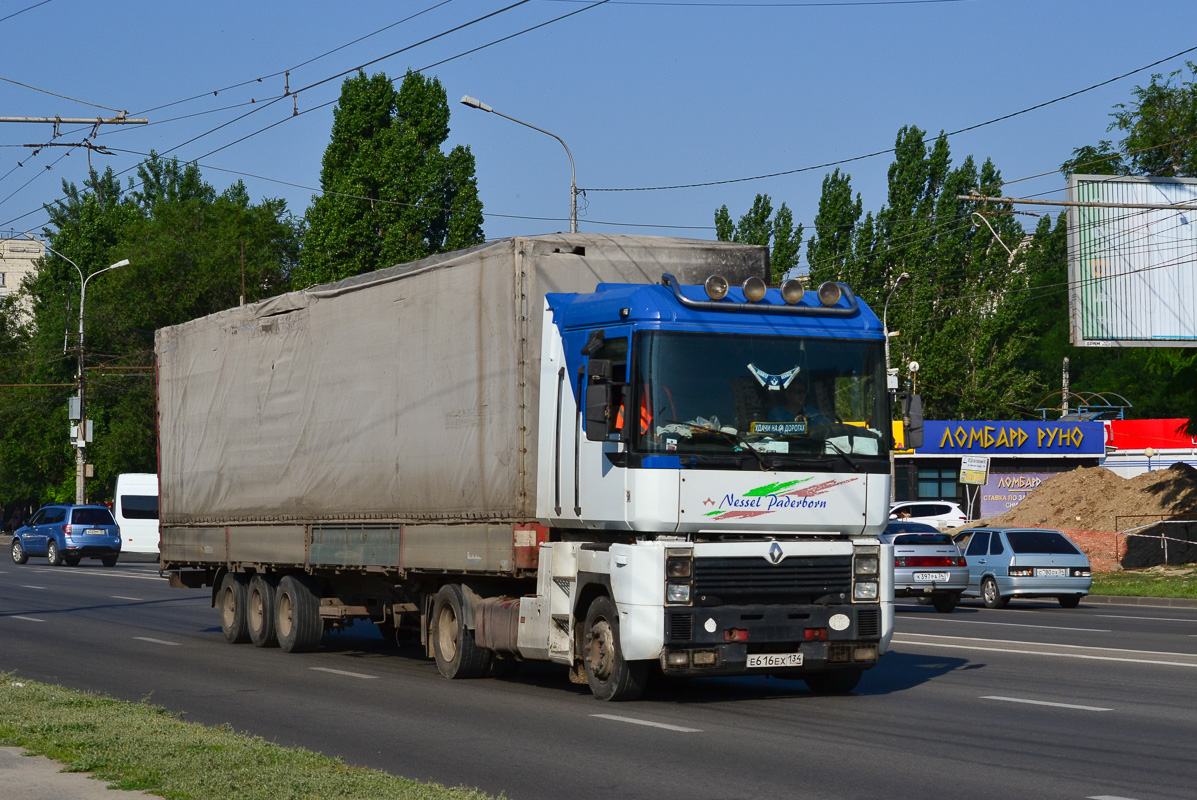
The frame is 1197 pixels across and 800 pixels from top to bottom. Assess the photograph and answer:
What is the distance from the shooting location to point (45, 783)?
27.1 ft

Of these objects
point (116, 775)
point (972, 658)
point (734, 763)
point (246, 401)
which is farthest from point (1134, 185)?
point (116, 775)

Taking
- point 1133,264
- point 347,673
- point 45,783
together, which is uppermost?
point 1133,264

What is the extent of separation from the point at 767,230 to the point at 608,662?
5794cm

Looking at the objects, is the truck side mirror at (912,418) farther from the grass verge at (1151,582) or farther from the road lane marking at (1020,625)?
the grass verge at (1151,582)

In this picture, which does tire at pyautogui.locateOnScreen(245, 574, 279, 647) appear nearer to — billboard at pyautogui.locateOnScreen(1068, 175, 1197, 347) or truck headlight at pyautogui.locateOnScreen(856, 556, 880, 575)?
truck headlight at pyautogui.locateOnScreen(856, 556, 880, 575)

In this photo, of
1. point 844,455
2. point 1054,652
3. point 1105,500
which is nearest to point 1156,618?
point 1054,652

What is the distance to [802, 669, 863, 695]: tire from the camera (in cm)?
1317

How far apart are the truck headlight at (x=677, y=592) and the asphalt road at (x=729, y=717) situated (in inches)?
34.8

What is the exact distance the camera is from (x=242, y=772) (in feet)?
27.7

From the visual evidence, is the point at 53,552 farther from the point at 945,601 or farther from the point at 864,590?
the point at 864,590

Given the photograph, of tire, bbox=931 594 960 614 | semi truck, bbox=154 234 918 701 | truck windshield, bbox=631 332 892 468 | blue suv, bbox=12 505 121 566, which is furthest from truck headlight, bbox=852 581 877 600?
blue suv, bbox=12 505 121 566

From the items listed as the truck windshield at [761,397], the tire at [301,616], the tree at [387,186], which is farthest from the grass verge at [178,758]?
the tree at [387,186]

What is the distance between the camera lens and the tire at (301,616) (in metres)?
17.9

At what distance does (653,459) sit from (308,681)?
16.4ft
